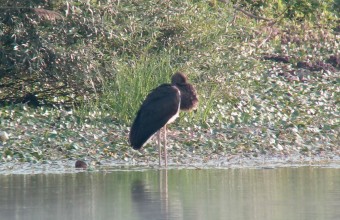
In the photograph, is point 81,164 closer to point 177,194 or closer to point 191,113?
point 177,194

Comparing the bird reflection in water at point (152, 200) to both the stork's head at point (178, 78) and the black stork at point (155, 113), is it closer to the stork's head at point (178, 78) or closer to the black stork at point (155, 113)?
the black stork at point (155, 113)

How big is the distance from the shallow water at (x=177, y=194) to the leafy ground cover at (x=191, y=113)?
1352 millimetres

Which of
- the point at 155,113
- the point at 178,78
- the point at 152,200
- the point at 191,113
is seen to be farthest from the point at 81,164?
the point at 191,113

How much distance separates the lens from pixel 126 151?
40.0 ft

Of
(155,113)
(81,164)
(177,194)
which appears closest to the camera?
(177,194)

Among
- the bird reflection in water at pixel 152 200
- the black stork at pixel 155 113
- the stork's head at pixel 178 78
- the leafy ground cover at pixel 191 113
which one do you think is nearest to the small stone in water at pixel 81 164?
the leafy ground cover at pixel 191 113

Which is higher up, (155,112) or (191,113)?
(191,113)

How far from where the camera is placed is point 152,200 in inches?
345

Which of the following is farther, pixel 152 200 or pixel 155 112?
pixel 155 112

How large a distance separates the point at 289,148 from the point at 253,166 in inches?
56.8

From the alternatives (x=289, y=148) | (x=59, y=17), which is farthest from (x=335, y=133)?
(x=59, y=17)

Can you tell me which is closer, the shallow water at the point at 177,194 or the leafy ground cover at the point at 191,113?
the shallow water at the point at 177,194

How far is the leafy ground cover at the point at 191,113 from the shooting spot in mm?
12391

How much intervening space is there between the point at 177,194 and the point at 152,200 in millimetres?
459
